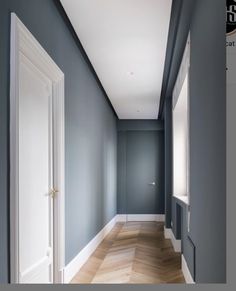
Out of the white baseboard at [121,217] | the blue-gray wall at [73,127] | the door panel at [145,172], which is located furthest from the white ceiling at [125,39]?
the white baseboard at [121,217]

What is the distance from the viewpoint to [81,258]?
4.45m

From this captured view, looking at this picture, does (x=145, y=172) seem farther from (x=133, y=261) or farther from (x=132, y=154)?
(x=133, y=261)

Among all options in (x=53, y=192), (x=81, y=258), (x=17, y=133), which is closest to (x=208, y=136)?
(x=17, y=133)

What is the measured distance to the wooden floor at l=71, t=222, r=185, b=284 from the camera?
3.99m

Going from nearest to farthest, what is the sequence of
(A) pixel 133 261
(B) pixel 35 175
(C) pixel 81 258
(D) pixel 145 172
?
(B) pixel 35 175, (C) pixel 81 258, (A) pixel 133 261, (D) pixel 145 172

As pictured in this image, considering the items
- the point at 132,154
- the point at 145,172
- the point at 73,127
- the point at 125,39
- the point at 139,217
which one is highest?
the point at 125,39

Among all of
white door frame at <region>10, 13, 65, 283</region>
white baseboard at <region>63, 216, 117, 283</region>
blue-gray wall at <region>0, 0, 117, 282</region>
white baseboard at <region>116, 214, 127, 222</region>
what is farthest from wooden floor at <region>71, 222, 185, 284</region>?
white baseboard at <region>116, 214, 127, 222</region>

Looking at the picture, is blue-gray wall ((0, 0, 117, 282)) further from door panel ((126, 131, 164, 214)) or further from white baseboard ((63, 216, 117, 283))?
door panel ((126, 131, 164, 214))

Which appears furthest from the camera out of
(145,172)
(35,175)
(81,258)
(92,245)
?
(145,172)

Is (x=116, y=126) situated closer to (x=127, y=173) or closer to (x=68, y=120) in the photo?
(x=127, y=173)

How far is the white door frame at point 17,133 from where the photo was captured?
2125mm

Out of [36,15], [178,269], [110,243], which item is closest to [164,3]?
[36,15]

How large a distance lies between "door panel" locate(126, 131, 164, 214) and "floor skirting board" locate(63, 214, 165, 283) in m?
0.12

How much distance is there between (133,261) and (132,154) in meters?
4.88
